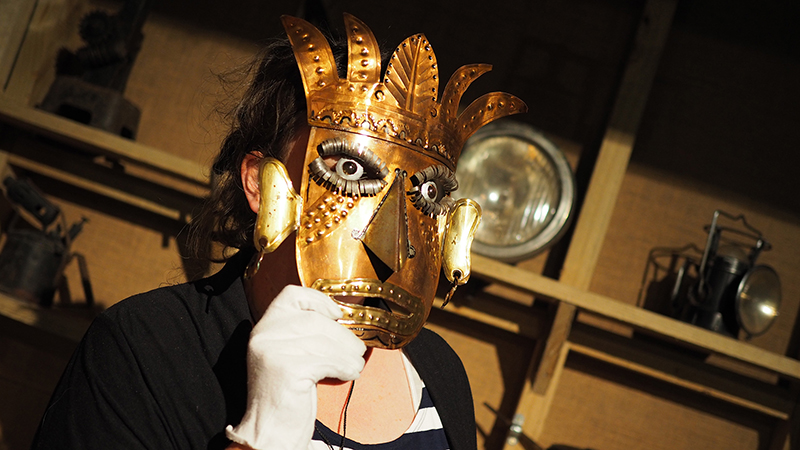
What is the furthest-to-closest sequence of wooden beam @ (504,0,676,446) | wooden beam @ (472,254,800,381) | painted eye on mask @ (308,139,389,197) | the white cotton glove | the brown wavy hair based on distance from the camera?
wooden beam @ (504,0,676,446) < wooden beam @ (472,254,800,381) < the brown wavy hair < painted eye on mask @ (308,139,389,197) < the white cotton glove

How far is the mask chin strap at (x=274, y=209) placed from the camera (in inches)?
27.5

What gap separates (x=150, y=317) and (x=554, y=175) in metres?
0.96

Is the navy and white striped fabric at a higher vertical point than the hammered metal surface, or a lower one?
lower

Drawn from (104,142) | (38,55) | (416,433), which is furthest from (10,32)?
(416,433)

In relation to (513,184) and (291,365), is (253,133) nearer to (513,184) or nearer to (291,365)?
(291,365)

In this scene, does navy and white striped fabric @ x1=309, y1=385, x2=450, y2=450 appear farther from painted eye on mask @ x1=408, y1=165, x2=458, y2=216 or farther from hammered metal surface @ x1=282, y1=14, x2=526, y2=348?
painted eye on mask @ x1=408, y1=165, x2=458, y2=216

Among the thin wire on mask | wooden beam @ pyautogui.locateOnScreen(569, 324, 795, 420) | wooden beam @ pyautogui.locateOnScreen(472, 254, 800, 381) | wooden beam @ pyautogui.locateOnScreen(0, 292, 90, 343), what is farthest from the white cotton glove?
wooden beam @ pyautogui.locateOnScreen(569, 324, 795, 420)

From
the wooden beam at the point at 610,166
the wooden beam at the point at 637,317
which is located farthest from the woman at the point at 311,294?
the wooden beam at the point at 610,166

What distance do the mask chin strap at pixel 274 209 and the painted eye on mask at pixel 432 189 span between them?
15cm

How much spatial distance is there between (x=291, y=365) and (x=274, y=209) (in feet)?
0.62

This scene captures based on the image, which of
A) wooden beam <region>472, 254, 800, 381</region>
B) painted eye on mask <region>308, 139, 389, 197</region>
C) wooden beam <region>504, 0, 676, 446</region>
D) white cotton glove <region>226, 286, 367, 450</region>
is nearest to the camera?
white cotton glove <region>226, 286, 367, 450</region>

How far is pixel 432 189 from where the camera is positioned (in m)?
0.79

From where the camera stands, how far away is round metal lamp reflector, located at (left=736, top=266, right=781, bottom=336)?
1.32m

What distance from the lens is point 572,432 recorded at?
1520 mm
